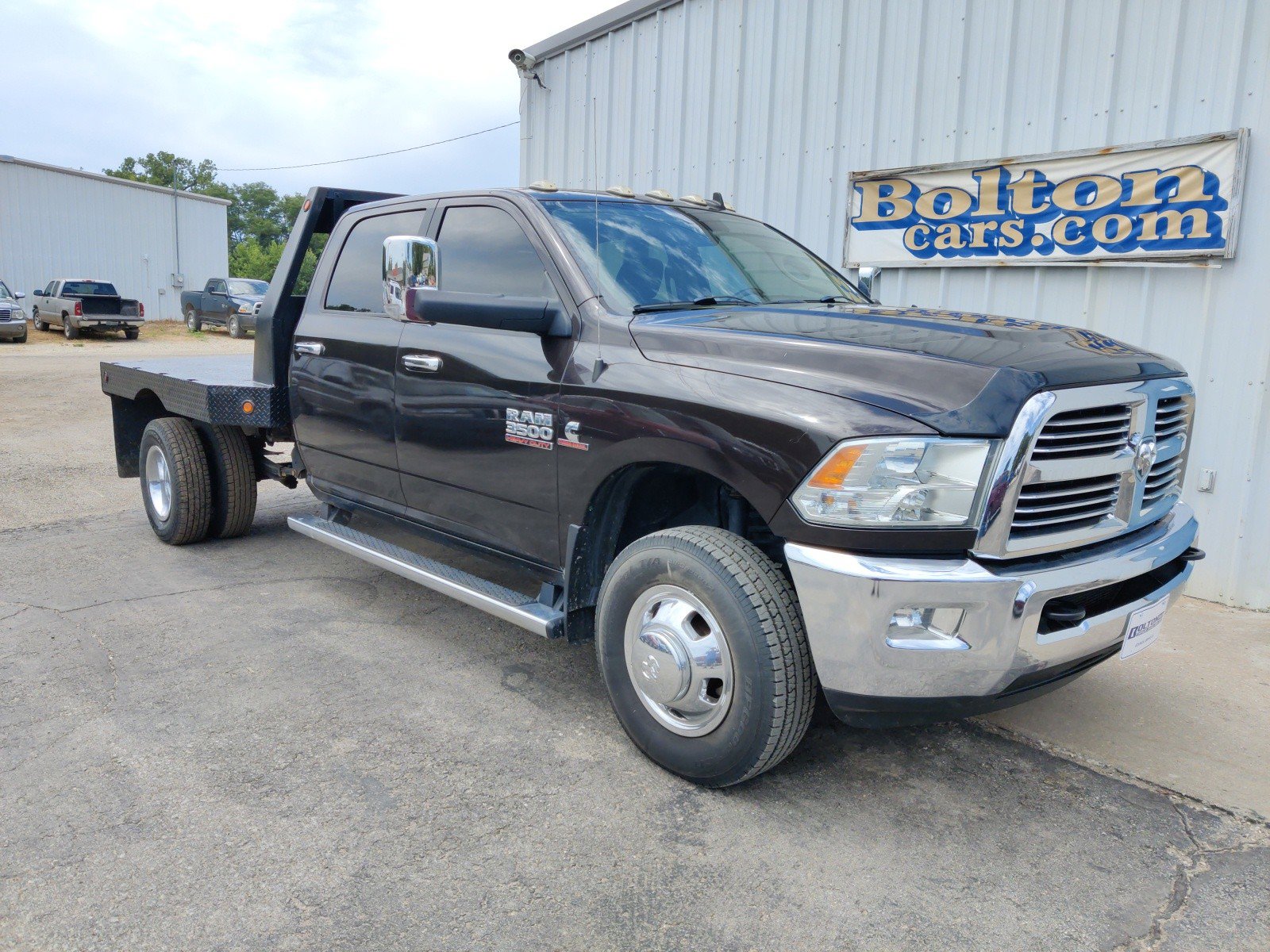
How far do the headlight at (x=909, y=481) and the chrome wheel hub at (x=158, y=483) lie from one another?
183 inches

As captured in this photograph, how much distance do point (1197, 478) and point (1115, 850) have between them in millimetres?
3136

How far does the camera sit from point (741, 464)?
9.18 feet

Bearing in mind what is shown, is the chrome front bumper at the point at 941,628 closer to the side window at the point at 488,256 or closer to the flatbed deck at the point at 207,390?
the side window at the point at 488,256

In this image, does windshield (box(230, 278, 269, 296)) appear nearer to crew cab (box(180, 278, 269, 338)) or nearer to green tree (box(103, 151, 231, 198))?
crew cab (box(180, 278, 269, 338))

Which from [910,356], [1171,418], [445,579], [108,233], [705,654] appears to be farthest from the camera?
[108,233]

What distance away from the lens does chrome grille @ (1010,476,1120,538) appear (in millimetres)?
2594

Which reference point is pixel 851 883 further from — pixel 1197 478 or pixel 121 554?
pixel 121 554

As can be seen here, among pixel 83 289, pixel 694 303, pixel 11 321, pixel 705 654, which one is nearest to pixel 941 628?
pixel 705 654

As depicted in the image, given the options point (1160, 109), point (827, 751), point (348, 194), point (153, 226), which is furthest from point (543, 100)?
point (153, 226)

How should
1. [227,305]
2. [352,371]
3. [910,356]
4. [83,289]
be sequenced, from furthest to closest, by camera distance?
[227,305], [83,289], [352,371], [910,356]

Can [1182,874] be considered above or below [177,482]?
below

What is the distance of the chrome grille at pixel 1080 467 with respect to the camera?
2.51 meters

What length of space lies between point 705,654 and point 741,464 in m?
0.58

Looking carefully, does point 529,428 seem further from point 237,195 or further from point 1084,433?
point 237,195
